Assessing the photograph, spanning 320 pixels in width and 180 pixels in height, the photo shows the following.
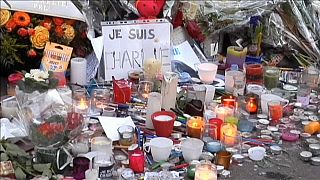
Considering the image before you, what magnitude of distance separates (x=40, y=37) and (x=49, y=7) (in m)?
0.21

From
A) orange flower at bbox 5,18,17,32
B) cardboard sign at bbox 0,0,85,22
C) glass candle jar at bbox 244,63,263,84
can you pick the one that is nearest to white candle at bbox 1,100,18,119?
orange flower at bbox 5,18,17,32

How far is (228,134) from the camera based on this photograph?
2.86 m

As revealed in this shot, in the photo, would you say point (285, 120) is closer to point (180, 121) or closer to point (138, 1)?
point (180, 121)

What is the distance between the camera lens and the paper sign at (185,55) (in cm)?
374

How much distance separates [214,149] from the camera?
2799mm

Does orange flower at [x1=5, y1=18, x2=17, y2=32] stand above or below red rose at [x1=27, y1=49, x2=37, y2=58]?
above

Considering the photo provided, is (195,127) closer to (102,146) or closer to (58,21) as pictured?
(102,146)

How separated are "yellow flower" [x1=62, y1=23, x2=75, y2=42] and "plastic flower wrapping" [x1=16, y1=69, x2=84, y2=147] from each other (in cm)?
78

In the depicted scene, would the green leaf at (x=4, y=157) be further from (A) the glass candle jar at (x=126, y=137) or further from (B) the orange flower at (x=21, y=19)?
(B) the orange flower at (x=21, y=19)

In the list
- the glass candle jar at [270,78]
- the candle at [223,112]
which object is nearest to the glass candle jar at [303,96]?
the glass candle jar at [270,78]

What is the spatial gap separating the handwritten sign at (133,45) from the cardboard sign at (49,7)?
0.23 m

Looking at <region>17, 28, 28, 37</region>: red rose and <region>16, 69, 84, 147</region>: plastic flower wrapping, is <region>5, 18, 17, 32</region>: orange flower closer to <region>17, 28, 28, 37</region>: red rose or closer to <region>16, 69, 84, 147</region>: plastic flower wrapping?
<region>17, 28, 28, 37</region>: red rose

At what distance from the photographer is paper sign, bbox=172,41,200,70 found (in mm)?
3738

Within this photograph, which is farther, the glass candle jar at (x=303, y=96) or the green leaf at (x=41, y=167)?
the glass candle jar at (x=303, y=96)
